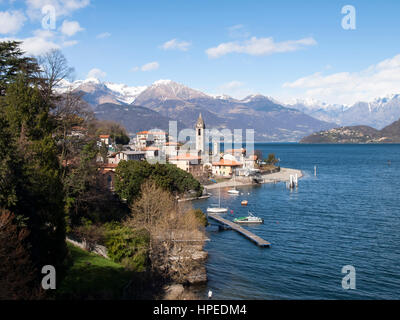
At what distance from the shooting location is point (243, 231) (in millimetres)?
39781

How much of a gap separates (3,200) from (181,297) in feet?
37.2

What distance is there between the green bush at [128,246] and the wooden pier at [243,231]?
44.4 feet

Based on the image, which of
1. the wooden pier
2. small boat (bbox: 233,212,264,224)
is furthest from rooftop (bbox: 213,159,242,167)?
small boat (bbox: 233,212,264,224)

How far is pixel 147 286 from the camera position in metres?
22.6

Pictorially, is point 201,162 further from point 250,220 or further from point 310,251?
point 310,251

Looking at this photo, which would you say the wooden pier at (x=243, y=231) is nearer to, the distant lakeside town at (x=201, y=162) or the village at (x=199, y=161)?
the distant lakeside town at (x=201, y=162)

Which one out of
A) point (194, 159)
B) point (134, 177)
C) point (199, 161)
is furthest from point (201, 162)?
point (134, 177)

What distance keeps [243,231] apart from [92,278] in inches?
859

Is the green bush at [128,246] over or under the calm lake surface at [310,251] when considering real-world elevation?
over

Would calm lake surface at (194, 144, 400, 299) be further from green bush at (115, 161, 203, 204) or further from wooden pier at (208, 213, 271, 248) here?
green bush at (115, 161, 203, 204)

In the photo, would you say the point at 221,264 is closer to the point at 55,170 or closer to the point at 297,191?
the point at 55,170

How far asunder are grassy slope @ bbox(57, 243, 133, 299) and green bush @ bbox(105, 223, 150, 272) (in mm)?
746

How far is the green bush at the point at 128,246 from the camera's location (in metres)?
24.2

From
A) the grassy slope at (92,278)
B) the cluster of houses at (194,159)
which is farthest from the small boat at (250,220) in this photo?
the cluster of houses at (194,159)
